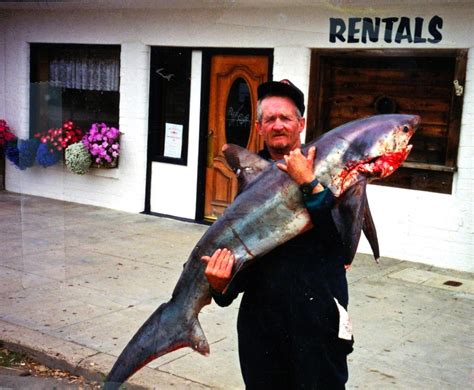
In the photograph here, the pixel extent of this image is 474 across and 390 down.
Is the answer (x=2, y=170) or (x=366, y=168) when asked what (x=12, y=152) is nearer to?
(x=2, y=170)

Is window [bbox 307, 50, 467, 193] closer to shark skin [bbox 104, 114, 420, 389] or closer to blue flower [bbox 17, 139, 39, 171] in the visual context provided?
blue flower [bbox 17, 139, 39, 171]

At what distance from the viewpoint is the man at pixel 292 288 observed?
2158mm

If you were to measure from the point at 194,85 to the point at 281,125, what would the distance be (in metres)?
5.98

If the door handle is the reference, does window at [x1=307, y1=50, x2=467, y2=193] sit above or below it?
above

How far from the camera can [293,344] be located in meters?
2.25

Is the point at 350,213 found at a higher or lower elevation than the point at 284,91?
lower

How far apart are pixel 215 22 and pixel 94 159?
95.5 inches

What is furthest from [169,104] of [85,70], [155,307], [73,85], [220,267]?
[220,267]

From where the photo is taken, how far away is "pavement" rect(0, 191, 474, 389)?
13.4 feet

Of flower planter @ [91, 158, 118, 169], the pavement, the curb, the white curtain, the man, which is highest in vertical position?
the white curtain

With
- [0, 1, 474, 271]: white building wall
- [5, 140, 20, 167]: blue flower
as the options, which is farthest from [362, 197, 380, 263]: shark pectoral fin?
[5, 140, 20, 167]: blue flower

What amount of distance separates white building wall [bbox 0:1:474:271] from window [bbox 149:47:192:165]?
10cm

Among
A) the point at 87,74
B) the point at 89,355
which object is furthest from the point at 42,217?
the point at 89,355

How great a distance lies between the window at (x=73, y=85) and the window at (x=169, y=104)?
661mm
